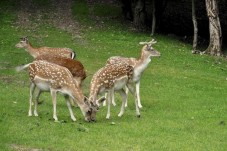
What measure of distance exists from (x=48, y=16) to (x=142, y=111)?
2135cm

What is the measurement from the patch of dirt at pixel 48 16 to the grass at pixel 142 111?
3.99 m

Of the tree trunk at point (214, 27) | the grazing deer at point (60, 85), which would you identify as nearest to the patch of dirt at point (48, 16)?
the tree trunk at point (214, 27)

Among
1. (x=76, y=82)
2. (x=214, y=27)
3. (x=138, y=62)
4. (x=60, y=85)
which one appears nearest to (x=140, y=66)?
(x=138, y=62)

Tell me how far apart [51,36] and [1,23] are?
178 inches

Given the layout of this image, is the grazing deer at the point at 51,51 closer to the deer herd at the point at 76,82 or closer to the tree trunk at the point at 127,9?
the deer herd at the point at 76,82

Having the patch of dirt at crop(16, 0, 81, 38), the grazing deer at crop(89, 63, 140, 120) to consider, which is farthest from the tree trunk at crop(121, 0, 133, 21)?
the grazing deer at crop(89, 63, 140, 120)

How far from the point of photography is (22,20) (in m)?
33.2

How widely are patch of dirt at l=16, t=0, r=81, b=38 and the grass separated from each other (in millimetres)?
3994

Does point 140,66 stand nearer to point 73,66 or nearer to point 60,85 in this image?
point 73,66

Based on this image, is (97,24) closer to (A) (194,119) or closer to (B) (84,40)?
(B) (84,40)

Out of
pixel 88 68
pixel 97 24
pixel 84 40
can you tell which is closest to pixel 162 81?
pixel 88 68

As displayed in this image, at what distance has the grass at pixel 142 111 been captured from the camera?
1145cm

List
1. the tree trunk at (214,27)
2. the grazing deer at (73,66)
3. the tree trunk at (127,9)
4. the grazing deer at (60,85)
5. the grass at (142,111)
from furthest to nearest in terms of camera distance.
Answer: the tree trunk at (127,9)
the tree trunk at (214,27)
the grazing deer at (73,66)
the grazing deer at (60,85)
the grass at (142,111)

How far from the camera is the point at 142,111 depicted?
49.2 feet
